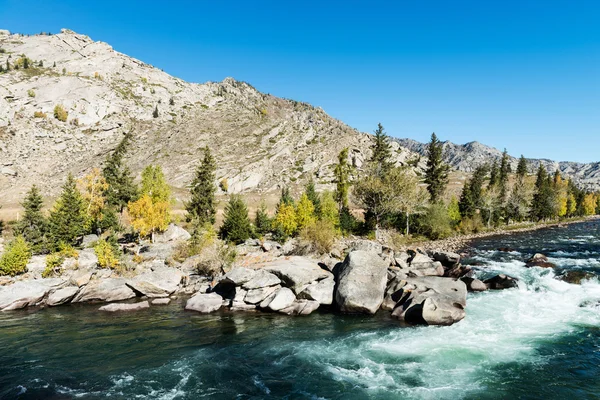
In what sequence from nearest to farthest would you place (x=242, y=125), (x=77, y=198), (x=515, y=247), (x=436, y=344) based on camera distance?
(x=436, y=344)
(x=77, y=198)
(x=515, y=247)
(x=242, y=125)

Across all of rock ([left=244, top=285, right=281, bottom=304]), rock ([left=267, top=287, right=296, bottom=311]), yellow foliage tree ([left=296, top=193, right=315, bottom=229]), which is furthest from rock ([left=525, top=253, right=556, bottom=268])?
rock ([left=244, top=285, right=281, bottom=304])

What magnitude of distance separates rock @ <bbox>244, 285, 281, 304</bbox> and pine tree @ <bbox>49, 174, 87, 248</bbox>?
2782 cm

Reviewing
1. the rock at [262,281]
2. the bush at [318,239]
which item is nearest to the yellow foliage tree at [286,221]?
the bush at [318,239]

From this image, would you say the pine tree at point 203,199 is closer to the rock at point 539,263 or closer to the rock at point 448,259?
the rock at point 448,259

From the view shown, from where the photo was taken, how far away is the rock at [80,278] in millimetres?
29250

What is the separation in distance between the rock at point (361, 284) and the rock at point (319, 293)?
695mm

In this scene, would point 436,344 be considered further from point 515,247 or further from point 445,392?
point 515,247

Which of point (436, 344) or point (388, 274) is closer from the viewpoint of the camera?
point (436, 344)

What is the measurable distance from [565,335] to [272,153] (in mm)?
126105

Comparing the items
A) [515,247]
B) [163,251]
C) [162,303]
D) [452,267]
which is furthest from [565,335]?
[163,251]

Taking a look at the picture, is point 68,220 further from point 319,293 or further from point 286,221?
point 319,293

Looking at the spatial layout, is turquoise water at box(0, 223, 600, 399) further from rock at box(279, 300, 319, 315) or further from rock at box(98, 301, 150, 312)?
rock at box(98, 301, 150, 312)

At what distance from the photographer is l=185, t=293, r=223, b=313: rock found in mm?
24980

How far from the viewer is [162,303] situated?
88.5 feet
